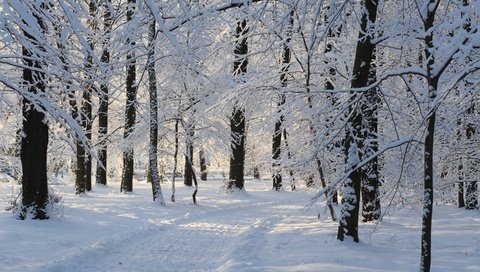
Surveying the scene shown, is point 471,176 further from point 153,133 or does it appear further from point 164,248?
point 153,133

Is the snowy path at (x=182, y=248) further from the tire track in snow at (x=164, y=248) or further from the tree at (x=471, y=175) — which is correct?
the tree at (x=471, y=175)

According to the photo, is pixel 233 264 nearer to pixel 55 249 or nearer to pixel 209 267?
pixel 209 267

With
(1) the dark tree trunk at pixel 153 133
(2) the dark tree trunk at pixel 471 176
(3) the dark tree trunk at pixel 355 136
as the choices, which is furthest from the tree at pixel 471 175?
(1) the dark tree trunk at pixel 153 133

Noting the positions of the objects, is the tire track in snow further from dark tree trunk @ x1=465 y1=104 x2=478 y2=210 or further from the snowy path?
dark tree trunk @ x1=465 y1=104 x2=478 y2=210

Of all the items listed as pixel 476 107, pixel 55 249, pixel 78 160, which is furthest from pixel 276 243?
pixel 78 160

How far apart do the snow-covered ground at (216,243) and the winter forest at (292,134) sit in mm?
49

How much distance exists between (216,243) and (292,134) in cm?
505

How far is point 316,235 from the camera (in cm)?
1025

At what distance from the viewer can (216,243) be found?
10266 millimetres

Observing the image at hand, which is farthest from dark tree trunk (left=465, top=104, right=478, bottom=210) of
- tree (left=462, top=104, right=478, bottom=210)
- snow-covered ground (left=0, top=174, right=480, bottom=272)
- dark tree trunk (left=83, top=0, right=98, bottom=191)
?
dark tree trunk (left=83, top=0, right=98, bottom=191)

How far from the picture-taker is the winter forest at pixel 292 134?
6441 millimetres

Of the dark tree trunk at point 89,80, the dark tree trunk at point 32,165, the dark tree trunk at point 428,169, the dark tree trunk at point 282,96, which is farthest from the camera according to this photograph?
the dark tree trunk at point 282,96

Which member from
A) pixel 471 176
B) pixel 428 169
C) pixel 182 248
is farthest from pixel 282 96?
pixel 428 169

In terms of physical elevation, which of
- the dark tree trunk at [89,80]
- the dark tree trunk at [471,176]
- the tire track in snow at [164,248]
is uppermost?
the dark tree trunk at [89,80]
